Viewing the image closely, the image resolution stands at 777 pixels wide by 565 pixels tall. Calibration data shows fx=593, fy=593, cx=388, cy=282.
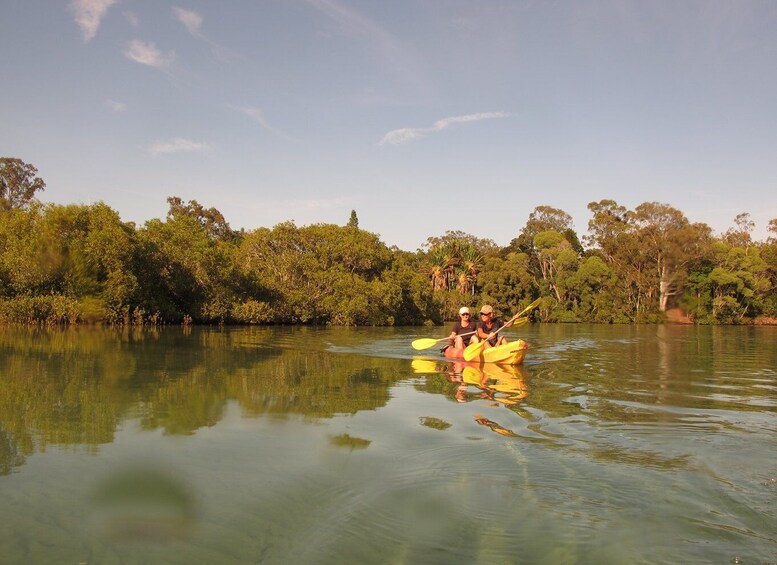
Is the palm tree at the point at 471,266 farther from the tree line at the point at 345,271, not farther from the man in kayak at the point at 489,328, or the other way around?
the man in kayak at the point at 489,328

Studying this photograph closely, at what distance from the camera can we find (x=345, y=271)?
133 feet

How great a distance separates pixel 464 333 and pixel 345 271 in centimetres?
2673

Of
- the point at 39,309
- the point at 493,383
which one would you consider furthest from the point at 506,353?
the point at 39,309

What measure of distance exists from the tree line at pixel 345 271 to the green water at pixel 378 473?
20.6 metres

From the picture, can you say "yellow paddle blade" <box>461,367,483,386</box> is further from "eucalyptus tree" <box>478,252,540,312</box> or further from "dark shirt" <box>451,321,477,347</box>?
"eucalyptus tree" <box>478,252,540,312</box>

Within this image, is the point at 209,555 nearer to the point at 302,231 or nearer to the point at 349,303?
the point at 349,303

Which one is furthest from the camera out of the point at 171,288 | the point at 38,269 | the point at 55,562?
the point at 171,288

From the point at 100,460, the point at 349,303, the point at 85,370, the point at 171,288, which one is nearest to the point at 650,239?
the point at 349,303

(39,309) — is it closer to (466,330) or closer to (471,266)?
(466,330)

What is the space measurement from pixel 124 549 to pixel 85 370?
818cm

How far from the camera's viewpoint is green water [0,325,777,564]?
3186 mm

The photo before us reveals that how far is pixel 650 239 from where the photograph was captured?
5447cm

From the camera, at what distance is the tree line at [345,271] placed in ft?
91.0

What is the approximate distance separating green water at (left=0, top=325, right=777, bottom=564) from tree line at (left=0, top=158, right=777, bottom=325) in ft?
67.7
